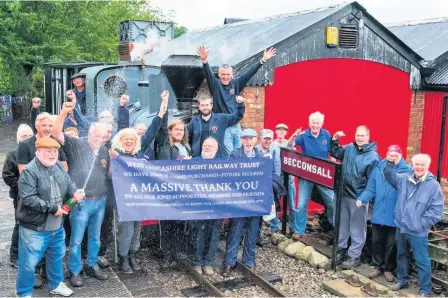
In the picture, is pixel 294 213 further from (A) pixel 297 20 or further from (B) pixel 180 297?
(A) pixel 297 20

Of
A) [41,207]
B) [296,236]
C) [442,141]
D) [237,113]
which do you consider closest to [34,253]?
[41,207]

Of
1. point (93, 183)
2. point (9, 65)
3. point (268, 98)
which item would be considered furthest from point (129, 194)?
point (9, 65)

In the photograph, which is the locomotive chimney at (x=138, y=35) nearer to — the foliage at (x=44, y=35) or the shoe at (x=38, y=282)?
the foliage at (x=44, y=35)

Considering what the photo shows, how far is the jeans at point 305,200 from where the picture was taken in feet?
24.9

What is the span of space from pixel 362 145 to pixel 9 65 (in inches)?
747

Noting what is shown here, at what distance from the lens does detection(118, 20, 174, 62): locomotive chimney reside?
53.7ft

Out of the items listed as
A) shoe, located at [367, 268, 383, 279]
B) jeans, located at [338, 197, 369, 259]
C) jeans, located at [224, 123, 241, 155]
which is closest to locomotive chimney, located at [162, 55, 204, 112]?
jeans, located at [224, 123, 241, 155]

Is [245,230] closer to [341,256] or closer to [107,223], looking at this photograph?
[341,256]

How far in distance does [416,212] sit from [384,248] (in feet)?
3.64

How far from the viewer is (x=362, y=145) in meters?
6.51

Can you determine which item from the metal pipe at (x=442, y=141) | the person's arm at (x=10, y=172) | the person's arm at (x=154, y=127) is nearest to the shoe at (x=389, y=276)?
the person's arm at (x=154, y=127)

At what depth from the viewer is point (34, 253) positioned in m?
4.90

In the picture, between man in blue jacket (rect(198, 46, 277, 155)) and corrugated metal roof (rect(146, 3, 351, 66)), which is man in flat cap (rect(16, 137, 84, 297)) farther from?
corrugated metal roof (rect(146, 3, 351, 66))

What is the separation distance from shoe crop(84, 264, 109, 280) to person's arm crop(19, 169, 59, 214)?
137cm
